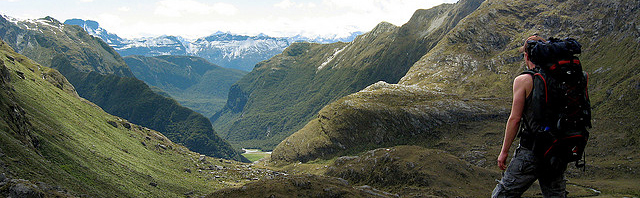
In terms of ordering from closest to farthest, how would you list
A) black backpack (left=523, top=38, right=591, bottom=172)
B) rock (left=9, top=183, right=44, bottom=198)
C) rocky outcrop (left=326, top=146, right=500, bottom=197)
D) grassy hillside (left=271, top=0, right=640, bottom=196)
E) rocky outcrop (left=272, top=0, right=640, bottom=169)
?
black backpack (left=523, top=38, right=591, bottom=172) < rock (left=9, top=183, right=44, bottom=198) < rocky outcrop (left=326, top=146, right=500, bottom=197) < grassy hillside (left=271, top=0, right=640, bottom=196) < rocky outcrop (left=272, top=0, right=640, bottom=169)

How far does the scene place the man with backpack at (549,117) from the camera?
10.3 metres

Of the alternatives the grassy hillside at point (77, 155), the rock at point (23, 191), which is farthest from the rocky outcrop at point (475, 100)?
the rock at point (23, 191)

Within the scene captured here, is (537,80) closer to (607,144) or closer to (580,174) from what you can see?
(580,174)

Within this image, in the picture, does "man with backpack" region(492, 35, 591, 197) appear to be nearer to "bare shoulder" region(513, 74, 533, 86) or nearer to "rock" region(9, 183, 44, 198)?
"bare shoulder" region(513, 74, 533, 86)

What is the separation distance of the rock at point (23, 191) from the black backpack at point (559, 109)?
1756 inches

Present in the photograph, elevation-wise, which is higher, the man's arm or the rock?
the man's arm

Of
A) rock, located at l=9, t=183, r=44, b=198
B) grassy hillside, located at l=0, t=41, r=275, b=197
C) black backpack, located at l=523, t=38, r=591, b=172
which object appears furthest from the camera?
grassy hillside, located at l=0, t=41, r=275, b=197

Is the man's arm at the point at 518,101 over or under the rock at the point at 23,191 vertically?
over

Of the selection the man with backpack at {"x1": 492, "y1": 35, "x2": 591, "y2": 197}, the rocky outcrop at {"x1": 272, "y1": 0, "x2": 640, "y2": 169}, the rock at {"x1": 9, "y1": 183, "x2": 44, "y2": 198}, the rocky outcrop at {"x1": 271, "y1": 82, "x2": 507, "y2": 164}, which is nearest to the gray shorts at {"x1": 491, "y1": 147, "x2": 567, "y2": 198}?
the man with backpack at {"x1": 492, "y1": 35, "x2": 591, "y2": 197}

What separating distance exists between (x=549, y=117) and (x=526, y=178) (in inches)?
78.1

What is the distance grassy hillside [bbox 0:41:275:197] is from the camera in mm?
54900

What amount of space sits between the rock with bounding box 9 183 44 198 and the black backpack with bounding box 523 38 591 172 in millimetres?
44597

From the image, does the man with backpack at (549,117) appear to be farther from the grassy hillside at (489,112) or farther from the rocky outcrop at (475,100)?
the rocky outcrop at (475,100)

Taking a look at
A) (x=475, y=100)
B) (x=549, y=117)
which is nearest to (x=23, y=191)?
(x=549, y=117)
